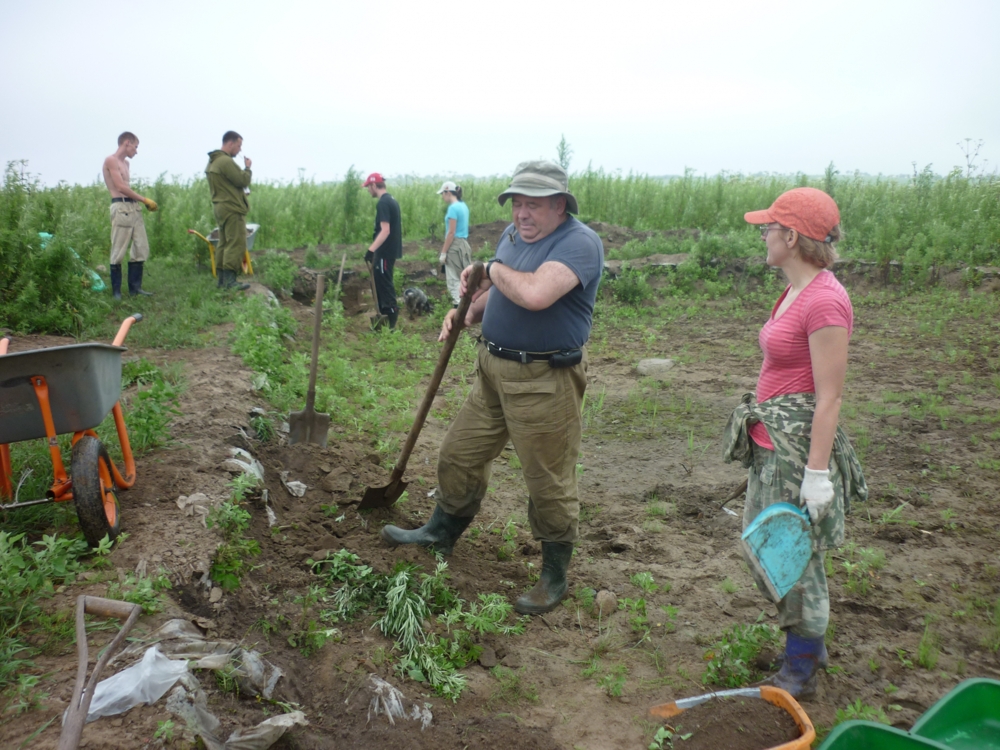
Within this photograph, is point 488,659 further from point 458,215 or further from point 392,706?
point 458,215

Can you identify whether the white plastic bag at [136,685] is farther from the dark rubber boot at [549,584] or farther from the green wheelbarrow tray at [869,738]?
the green wheelbarrow tray at [869,738]

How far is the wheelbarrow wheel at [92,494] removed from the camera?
3.34 m

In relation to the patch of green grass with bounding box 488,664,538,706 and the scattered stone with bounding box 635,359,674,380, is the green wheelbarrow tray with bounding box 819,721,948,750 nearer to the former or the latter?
the patch of green grass with bounding box 488,664,538,706

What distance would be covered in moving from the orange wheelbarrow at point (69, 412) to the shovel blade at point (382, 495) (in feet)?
4.62

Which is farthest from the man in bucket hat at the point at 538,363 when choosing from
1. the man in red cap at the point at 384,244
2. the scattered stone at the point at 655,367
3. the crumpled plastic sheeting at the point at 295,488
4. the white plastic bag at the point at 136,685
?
the man in red cap at the point at 384,244

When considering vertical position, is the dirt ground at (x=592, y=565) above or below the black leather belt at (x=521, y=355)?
below

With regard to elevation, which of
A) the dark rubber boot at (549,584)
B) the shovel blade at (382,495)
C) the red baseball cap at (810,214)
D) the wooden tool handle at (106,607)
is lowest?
the dark rubber boot at (549,584)

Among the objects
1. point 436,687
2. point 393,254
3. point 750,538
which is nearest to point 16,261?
point 393,254

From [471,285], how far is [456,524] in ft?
4.39

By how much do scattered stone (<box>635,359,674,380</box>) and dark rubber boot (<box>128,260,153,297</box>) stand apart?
6214 mm

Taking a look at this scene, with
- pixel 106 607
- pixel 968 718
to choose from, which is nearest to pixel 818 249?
pixel 968 718

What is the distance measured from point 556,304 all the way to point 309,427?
287cm

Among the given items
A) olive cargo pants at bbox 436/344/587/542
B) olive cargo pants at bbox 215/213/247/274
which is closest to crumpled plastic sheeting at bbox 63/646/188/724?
olive cargo pants at bbox 436/344/587/542

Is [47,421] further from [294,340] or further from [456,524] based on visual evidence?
[294,340]
